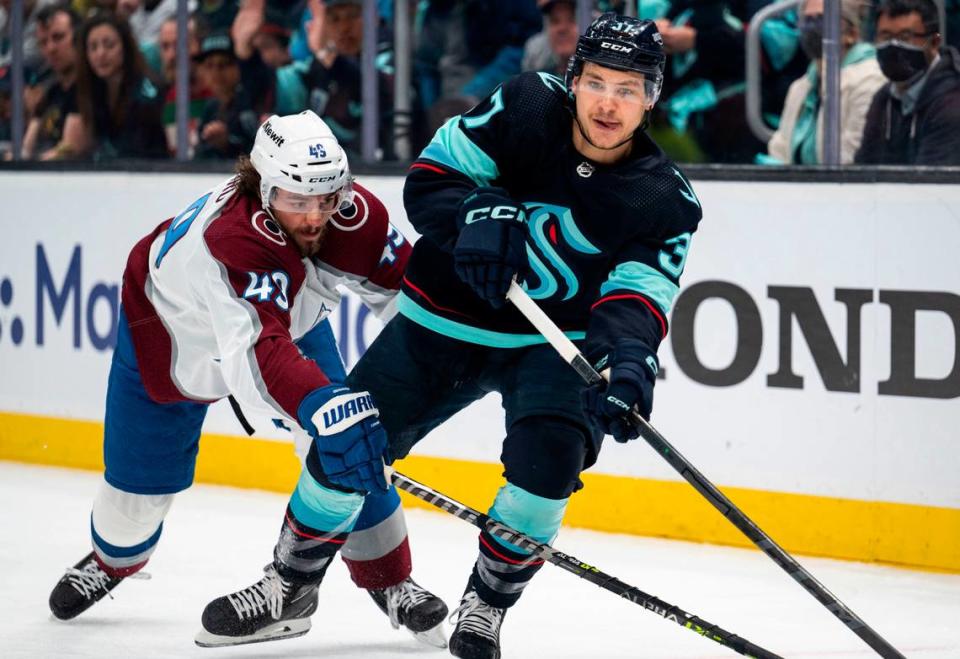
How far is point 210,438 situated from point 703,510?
1809 mm

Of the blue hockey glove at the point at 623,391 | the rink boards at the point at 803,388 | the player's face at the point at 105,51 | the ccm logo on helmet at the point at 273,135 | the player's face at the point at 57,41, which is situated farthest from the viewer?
the player's face at the point at 57,41

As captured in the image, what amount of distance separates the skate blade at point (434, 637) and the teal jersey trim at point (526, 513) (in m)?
0.47

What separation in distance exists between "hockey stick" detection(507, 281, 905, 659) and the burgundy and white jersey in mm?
405

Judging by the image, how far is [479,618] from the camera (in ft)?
10.1

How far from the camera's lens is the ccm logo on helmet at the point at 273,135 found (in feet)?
10.1

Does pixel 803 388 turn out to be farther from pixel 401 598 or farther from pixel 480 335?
pixel 480 335

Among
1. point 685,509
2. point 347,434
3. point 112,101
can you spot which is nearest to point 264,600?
point 347,434

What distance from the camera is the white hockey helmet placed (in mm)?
3020

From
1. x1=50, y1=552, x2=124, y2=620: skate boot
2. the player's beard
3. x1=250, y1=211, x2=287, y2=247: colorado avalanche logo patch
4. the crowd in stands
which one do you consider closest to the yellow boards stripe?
the crowd in stands

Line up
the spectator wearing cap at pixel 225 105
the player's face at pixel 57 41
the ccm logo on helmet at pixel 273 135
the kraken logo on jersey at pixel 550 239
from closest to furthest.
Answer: the kraken logo on jersey at pixel 550 239, the ccm logo on helmet at pixel 273 135, the spectator wearing cap at pixel 225 105, the player's face at pixel 57 41

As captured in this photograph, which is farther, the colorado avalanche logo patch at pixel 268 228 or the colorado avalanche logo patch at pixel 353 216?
the colorado avalanche logo patch at pixel 353 216

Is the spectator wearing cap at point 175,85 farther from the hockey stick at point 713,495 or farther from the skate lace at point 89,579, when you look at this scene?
the hockey stick at point 713,495

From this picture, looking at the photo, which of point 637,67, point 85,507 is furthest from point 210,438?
point 637,67

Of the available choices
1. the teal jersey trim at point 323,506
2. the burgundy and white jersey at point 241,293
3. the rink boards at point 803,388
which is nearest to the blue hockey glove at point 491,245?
the burgundy and white jersey at point 241,293
